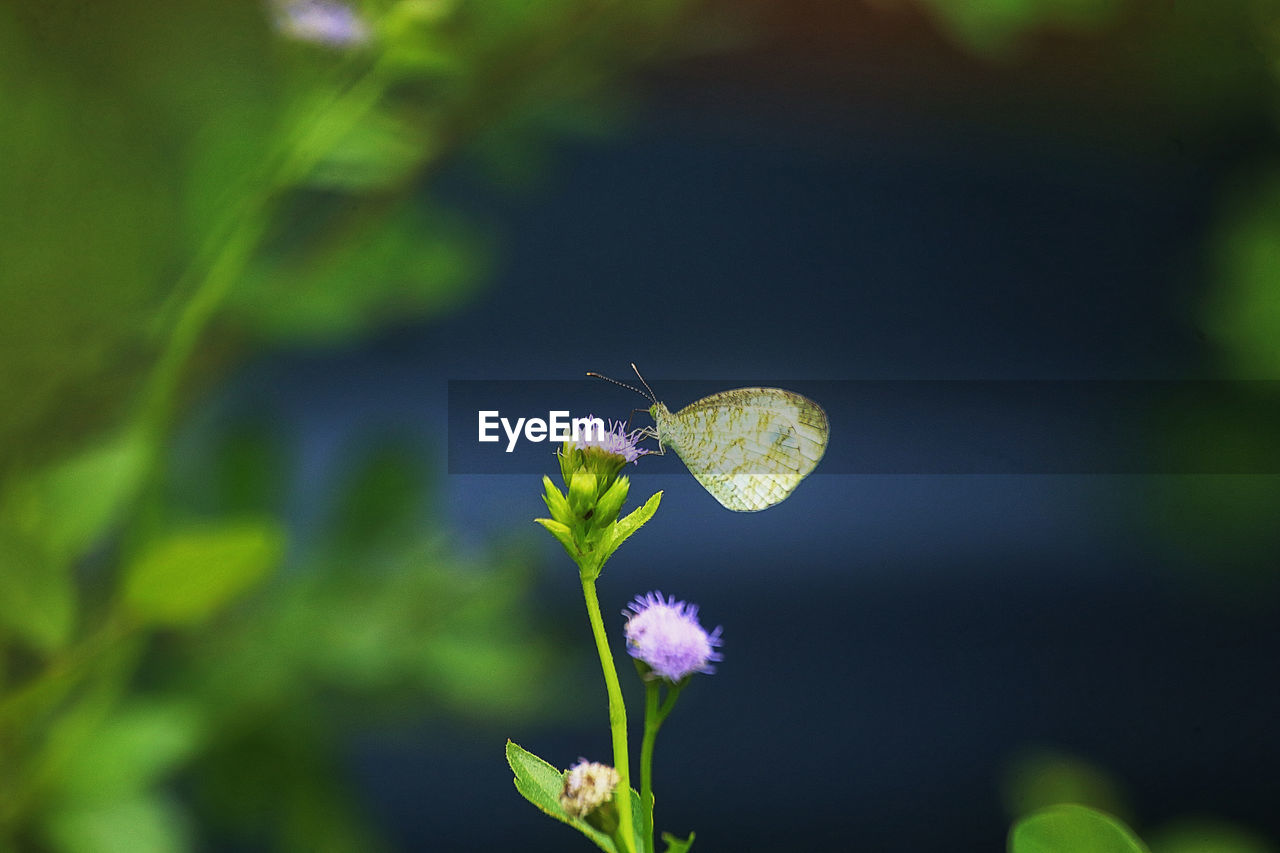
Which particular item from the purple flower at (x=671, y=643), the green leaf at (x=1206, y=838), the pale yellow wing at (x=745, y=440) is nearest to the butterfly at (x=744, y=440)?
the pale yellow wing at (x=745, y=440)

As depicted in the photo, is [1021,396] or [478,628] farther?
[1021,396]

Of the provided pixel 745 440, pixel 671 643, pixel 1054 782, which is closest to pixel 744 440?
pixel 745 440

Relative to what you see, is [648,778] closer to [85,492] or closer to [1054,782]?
[85,492]

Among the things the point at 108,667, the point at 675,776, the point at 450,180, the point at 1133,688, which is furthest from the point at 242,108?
the point at 1133,688

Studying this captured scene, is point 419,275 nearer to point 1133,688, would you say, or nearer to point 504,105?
point 504,105

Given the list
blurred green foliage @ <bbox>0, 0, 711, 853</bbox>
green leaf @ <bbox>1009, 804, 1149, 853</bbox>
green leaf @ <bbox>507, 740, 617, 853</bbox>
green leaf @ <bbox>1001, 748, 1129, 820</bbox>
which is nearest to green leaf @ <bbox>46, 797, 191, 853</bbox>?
blurred green foliage @ <bbox>0, 0, 711, 853</bbox>

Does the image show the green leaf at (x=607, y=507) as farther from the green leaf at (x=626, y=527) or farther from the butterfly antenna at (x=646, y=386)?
the butterfly antenna at (x=646, y=386)
